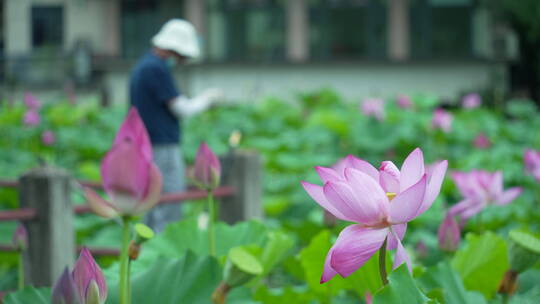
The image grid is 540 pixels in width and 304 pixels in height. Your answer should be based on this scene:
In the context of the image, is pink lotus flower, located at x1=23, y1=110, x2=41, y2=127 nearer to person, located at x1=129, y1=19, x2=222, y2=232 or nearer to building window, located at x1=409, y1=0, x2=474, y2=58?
person, located at x1=129, y1=19, x2=222, y2=232

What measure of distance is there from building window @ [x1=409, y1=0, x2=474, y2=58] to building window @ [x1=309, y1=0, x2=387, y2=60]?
18.4 inches

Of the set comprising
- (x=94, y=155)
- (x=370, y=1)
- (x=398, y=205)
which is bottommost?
(x=94, y=155)

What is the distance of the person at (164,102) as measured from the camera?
2.76 metres

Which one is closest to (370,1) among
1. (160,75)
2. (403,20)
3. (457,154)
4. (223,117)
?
(403,20)

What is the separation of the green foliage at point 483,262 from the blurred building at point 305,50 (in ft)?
30.9

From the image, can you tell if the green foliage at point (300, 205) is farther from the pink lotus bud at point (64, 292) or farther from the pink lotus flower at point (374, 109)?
the pink lotus bud at point (64, 292)

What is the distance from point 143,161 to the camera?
2.15ft

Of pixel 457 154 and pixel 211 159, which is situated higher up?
pixel 211 159

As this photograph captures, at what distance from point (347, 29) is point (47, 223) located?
411 inches

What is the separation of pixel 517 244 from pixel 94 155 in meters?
4.64

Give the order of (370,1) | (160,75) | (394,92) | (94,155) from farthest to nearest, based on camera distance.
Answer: (370,1), (394,92), (94,155), (160,75)

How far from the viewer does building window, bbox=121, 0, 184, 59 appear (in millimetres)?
13625

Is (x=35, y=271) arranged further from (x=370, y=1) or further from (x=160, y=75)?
(x=370, y=1)

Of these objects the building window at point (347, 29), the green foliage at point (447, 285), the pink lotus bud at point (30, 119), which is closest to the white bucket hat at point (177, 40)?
the green foliage at point (447, 285)
